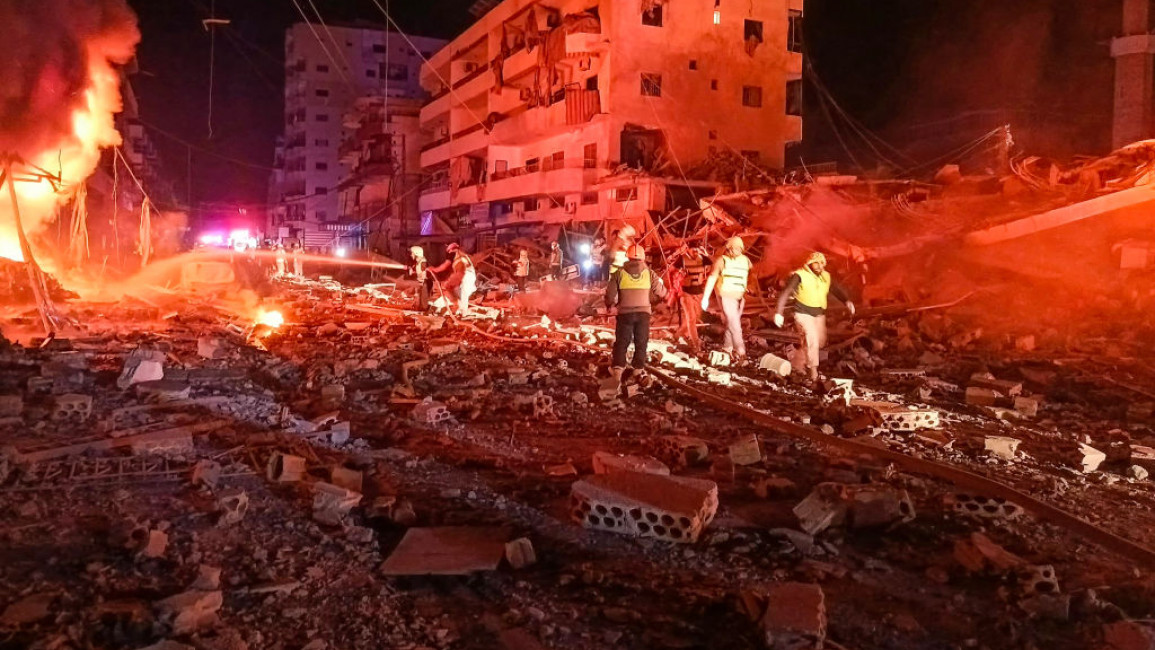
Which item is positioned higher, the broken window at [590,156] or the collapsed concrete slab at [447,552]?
the broken window at [590,156]

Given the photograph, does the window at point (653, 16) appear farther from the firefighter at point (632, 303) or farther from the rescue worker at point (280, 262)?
the firefighter at point (632, 303)

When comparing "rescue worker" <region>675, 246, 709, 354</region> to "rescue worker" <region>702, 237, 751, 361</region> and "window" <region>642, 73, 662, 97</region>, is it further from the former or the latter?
"window" <region>642, 73, 662, 97</region>

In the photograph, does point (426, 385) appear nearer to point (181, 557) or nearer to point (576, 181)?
point (181, 557)

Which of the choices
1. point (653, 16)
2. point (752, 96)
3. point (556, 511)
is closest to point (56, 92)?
point (556, 511)

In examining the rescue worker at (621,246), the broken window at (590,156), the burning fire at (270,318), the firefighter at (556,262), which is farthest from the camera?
the broken window at (590,156)

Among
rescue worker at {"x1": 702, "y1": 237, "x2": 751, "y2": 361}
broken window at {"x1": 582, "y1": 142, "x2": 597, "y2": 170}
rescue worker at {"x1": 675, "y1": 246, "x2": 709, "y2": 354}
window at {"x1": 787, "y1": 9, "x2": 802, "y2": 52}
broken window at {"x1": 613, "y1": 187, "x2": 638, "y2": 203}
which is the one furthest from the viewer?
window at {"x1": 787, "y1": 9, "x2": 802, "y2": 52}

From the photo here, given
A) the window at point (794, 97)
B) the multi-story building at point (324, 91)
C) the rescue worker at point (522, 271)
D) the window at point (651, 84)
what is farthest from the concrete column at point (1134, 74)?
the multi-story building at point (324, 91)

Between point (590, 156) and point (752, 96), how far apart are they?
7336 millimetres

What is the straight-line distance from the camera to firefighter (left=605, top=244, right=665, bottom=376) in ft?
33.1

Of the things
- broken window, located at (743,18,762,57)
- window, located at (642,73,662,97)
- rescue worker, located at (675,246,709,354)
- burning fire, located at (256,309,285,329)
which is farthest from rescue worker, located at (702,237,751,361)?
broken window, located at (743,18,762,57)

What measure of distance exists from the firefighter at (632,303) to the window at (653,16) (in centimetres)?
2502

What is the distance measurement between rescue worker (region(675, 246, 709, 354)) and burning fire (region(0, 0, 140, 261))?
1249cm

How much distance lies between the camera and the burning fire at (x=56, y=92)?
632 inches

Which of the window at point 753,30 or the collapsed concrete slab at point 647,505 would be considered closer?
the collapsed concrete slab at point 647,505
